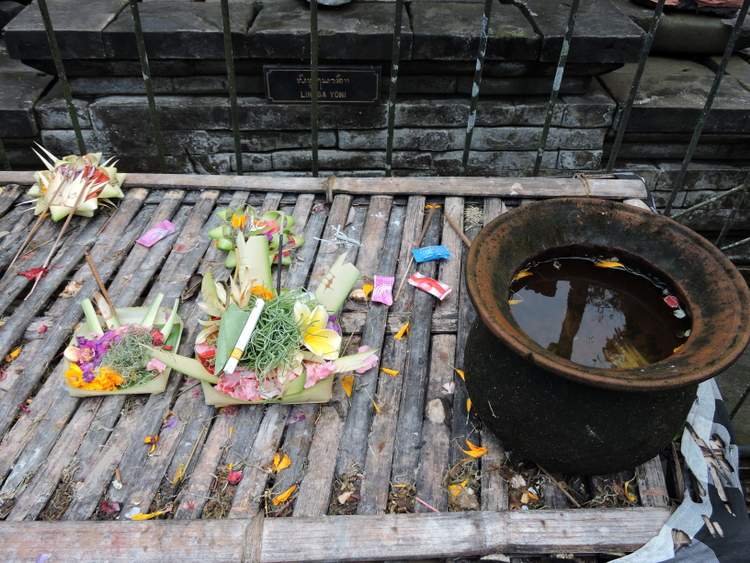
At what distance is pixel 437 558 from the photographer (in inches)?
55.4

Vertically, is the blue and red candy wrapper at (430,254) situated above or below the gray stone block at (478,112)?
above

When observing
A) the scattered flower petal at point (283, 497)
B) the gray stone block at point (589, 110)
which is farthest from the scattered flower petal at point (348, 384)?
the gray stone block at point (589, 110)

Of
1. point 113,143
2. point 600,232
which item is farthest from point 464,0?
point 600,232

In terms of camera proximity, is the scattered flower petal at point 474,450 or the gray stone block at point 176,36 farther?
the gray stone block at point 176,36

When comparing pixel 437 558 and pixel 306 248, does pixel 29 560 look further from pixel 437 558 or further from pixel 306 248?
pixel 306 248

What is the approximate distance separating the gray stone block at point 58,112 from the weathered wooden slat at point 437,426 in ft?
9.98

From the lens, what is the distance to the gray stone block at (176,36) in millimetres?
3398

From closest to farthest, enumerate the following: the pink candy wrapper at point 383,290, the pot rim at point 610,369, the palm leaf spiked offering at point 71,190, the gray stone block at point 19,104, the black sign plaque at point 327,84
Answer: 1. the pot rim at point 610,369
2. the pink candy wrapper at point 383,290
3. the palm leaf spiked offering at point 71,190
4. the black sign plaque at point 327,84
5. the gray stone block at point 19,104

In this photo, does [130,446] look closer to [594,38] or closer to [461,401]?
[461,401]

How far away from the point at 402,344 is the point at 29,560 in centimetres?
118

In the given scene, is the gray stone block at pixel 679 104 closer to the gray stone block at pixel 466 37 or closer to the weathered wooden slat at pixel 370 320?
the gray stone block at pixel 466 37

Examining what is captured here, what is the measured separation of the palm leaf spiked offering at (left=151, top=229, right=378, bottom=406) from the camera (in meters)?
1.66

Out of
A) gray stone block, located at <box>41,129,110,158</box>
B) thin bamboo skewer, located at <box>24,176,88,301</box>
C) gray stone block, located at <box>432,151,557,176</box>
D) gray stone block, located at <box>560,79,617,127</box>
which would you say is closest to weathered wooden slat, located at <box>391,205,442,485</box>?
thin bamboo skewer, located at <box>24,176,88,301</box>

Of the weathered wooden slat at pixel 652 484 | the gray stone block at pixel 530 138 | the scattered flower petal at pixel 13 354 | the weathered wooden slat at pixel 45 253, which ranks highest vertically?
the weathered wooden slat at pixel 652 484
